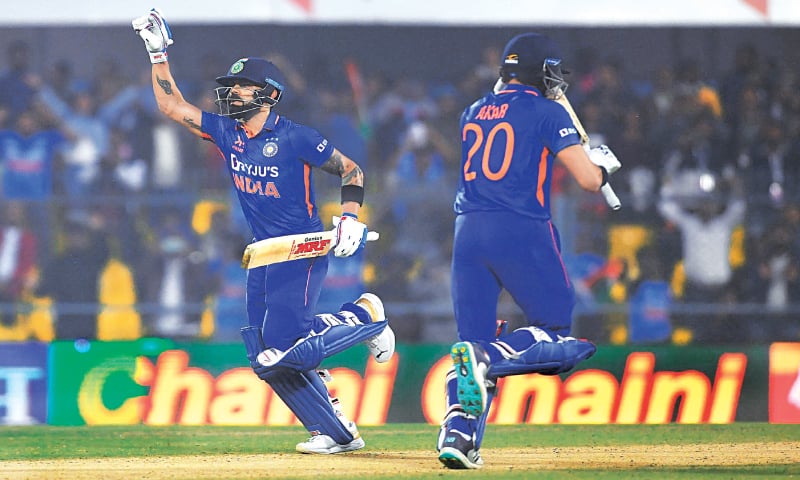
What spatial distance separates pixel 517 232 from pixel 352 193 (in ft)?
3.51

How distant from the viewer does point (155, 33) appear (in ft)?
20.6

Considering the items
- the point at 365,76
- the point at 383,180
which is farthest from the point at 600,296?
the point at 365,76

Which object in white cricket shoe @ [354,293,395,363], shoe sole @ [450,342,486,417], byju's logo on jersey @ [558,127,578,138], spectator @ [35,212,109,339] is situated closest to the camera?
shoe sole @ [450,342,486,417]

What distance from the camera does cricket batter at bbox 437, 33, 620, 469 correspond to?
18.1 ft

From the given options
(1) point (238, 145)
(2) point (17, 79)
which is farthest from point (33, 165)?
(1) point (238, 145)

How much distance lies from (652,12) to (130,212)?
439 centimetres

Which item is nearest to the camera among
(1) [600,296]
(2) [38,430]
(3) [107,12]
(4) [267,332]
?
(4) [267,332]

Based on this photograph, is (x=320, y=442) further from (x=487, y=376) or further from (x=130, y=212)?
(x=130, y=212)

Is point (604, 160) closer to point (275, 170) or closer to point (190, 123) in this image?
point (275, 170)

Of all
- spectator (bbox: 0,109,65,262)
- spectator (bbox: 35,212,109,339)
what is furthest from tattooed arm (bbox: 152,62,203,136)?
spectator (bbox: 0,109,65,262)

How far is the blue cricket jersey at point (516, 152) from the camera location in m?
5.60

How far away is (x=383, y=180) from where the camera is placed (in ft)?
33.6

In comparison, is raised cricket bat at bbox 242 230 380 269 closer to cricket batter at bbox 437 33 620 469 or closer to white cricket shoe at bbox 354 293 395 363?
white cricket shoe at bbox 354 293 395 363

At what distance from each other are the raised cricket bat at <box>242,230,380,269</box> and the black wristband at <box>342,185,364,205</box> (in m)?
0.22
